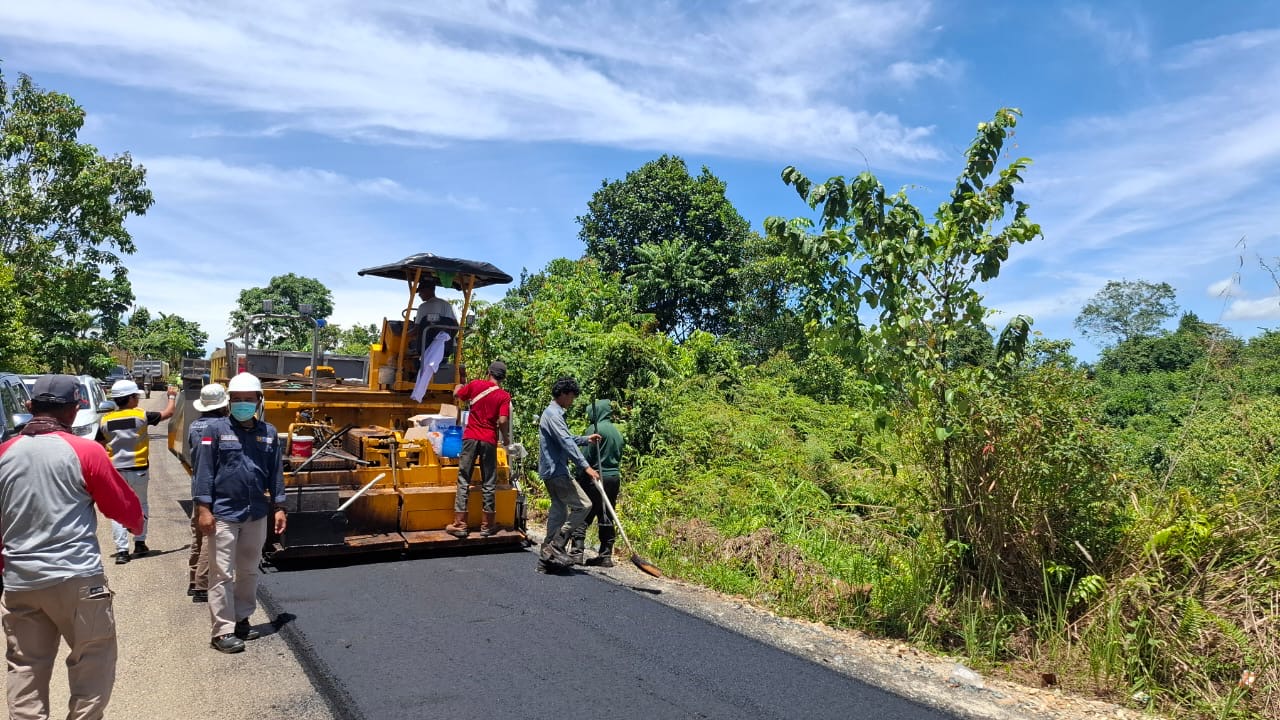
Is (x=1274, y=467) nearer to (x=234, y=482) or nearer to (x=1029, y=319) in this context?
(x=1029, y=319)

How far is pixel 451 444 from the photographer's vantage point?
27.1ft

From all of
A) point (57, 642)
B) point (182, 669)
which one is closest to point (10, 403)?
point (182, 669)

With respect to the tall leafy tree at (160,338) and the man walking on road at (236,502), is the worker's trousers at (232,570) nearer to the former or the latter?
the man walking on road at (236,502)

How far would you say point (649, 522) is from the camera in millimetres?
9352

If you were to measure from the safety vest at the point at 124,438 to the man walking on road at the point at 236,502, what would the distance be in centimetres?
310

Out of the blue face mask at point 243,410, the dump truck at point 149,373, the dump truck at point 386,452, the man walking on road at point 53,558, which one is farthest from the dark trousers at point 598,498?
the dump truck at point 149,373

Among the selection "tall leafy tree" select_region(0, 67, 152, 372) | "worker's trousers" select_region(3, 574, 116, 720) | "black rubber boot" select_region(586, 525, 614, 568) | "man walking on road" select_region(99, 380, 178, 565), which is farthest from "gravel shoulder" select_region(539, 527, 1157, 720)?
"tall leafy tree" select_region(0, 67, 152, 372)

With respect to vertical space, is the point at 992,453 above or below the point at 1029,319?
below

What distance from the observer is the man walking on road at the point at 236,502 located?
17.1ft

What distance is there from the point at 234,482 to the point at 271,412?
3210 millimetres

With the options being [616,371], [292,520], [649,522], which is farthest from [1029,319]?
[616,371]

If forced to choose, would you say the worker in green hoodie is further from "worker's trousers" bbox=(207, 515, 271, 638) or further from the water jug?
"worker's trousers" bbox=(207, 515, 271, 638)

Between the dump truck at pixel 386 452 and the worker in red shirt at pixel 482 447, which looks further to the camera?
the worker in red shirt at pixel 482 447

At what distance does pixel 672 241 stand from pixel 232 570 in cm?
2274
